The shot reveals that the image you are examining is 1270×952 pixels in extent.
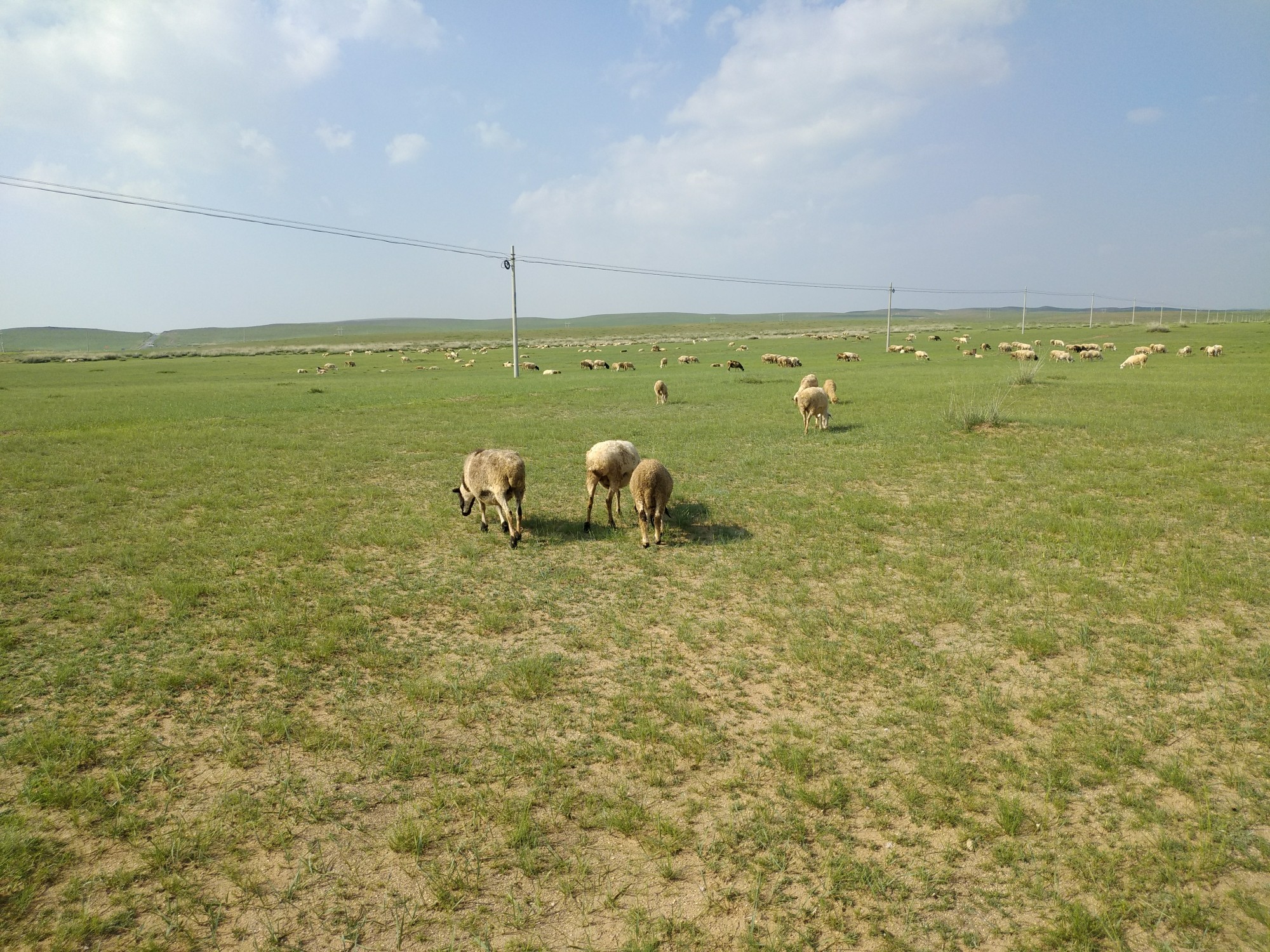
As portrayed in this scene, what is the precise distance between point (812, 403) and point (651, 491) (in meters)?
11.6

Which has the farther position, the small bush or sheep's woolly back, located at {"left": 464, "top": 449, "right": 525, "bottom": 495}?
the small bush

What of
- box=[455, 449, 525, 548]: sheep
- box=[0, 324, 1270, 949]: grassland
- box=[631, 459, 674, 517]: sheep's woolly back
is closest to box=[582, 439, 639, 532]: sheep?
box=[631, 459, 674, 517]: sheep's woolly back

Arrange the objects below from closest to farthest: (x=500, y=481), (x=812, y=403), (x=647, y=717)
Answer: (x=647, y=717) → (x=500, y=481) → (x=812, y=403)

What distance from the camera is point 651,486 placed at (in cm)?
1060

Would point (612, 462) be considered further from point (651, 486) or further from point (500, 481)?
point (500, 481)

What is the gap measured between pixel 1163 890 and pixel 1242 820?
49.5 inches

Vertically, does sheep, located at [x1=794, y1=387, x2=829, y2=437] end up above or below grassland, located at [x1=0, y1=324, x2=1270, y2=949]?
above

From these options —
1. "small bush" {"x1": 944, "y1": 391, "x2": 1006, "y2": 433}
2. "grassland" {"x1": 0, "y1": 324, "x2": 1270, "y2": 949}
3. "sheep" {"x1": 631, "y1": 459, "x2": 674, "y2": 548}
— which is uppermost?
"small bush" {"x1": 944, "y1": 391, "x2": 1006, "y2": 433}

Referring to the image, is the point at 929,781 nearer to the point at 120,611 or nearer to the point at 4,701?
the point at 4,701

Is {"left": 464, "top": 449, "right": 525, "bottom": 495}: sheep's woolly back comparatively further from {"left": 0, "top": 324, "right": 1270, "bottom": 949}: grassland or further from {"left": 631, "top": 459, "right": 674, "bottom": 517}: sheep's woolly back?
{"left": 631, "top": 459, "right": 674, "bottom": 517}: sheep's woolly back

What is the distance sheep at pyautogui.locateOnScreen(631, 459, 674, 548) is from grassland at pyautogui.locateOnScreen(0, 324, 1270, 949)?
0.69 metres

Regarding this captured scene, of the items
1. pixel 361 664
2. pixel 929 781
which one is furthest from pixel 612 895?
pixel 361 664

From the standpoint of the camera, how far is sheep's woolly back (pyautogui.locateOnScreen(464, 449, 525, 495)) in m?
10.9

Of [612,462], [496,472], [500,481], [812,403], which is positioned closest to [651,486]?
[612,462]
